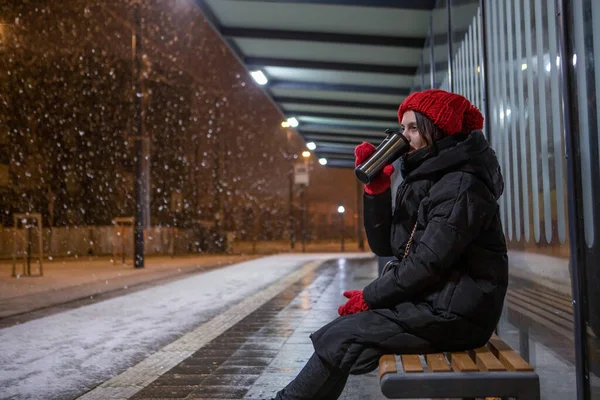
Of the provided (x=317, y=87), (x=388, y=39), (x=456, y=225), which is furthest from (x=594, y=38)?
(x=317, y=87)

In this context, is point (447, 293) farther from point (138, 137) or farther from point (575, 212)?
point (138, 137)

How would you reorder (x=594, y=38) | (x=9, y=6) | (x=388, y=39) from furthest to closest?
(x=9, y=6), (x=388, y=39), (x=594, y=38)

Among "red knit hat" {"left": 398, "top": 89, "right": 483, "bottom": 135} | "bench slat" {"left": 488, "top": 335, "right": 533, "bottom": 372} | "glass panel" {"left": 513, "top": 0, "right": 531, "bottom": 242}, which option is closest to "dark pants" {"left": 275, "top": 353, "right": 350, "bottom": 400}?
"bench slat" {"left": 488, "top": 335, "right": 533, "bottom": 372}

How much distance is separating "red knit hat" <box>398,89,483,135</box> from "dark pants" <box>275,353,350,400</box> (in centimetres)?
112

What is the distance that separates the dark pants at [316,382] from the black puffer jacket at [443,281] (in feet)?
0.15

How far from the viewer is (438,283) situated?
2.72 meters

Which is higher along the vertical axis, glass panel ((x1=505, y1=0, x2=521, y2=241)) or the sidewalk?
glass panel ((x1=505, y1=0, x2=521, y2=241))

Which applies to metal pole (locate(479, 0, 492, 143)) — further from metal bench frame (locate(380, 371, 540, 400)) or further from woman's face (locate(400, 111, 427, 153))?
metal bench frame (locate(380, 371, 540, 400))

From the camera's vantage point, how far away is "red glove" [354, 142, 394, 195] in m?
2.96

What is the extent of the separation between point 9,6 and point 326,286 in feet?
41.8

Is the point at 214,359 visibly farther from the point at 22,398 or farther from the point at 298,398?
the point at 298,398

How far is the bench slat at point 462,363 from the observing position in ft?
8.25

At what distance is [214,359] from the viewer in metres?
5.63

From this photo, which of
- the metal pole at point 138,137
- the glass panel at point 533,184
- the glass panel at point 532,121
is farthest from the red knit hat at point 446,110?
the metal pole at point 138,137
